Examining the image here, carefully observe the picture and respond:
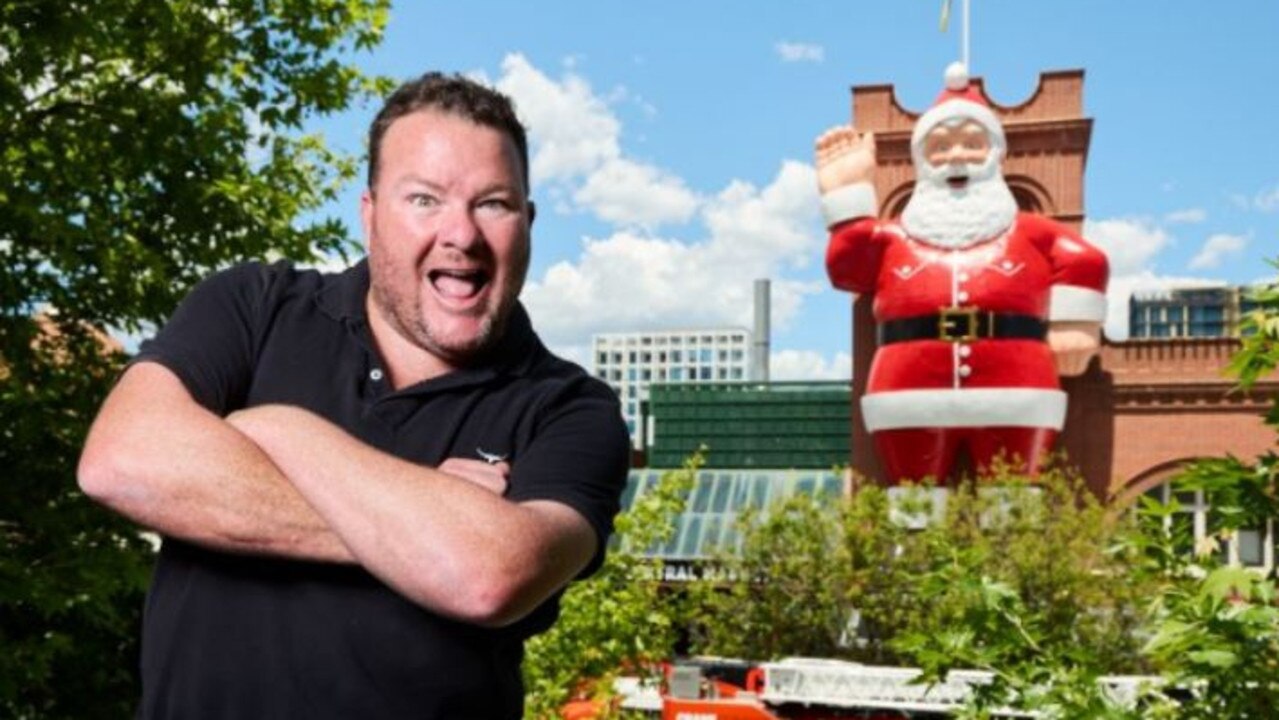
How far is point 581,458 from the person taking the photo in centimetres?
206

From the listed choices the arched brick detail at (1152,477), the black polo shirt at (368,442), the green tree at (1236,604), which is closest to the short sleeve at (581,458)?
the black polo shirt at (368,442)

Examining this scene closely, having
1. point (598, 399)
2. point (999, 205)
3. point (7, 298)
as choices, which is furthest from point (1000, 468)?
point (598, 399)

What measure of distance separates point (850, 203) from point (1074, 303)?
4.98 meters

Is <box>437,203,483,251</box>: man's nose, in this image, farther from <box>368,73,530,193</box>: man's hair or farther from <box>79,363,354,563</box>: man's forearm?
<box>79,363,354,563</box>: man's forearm

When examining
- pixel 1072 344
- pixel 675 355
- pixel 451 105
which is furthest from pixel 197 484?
pixel 675 355

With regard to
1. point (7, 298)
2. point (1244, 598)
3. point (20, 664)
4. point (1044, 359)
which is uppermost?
point (1044, 359)

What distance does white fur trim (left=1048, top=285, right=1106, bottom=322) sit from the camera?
2800 cm

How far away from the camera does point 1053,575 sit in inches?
965

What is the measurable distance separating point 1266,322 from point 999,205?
2392cm

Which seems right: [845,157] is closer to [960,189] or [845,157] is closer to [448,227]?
[960,189]

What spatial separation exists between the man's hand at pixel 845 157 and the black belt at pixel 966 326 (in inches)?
128

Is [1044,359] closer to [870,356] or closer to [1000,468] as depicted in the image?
[1000,468]

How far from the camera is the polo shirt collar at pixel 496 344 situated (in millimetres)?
2096

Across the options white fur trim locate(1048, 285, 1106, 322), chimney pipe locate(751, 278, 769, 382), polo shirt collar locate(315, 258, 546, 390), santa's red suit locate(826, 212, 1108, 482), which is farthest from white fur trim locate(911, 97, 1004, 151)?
chimney pipe locate(751, 278, 769, 382)
